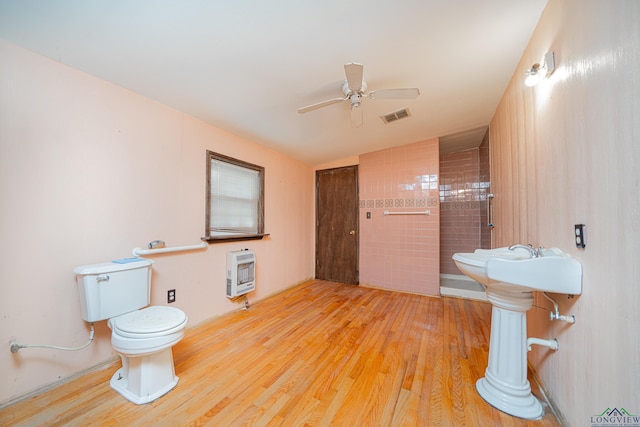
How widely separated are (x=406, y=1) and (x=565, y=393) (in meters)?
2.21

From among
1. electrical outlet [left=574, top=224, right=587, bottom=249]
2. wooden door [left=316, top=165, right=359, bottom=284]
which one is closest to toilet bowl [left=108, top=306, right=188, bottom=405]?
electrical outlet [left=574, top=224, right=587, bottom=249]

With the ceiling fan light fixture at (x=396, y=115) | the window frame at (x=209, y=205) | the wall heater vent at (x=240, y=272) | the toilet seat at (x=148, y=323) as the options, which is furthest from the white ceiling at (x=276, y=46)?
the toilet seat at (x=148, y=323)

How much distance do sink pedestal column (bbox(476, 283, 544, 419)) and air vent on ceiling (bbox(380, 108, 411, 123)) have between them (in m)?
1.84

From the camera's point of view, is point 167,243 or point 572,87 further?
point 167,243

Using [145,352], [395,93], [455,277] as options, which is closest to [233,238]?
[145,352]

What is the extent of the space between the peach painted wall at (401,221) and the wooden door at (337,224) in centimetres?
16

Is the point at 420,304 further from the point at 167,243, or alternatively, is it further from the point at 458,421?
the point at 167,243

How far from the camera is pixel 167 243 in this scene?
6.86ft

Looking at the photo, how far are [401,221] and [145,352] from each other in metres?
3.22

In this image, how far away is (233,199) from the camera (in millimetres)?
2783

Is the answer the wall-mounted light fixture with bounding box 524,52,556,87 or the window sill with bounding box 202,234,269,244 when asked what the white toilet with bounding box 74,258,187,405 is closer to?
the window sill with bounding box 202,234,269,244

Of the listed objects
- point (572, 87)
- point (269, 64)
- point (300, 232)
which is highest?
point (269, 64)

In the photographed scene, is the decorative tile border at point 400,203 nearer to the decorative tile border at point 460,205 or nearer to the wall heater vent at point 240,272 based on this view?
the decorative tile border at point 460,205

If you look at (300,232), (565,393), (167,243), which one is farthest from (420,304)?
(167,243)
